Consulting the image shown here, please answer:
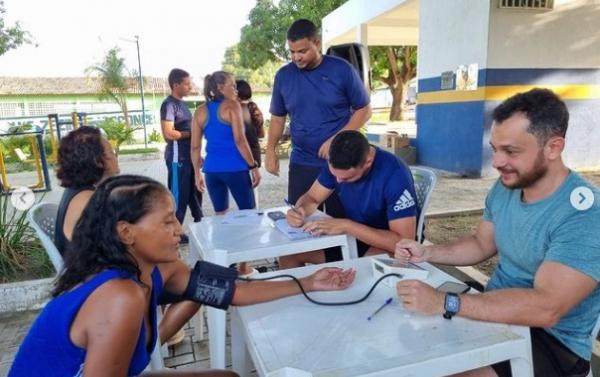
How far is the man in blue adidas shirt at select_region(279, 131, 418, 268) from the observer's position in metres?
1.99

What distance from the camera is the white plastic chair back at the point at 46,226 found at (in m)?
1.79

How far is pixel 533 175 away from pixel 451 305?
478 millimetres

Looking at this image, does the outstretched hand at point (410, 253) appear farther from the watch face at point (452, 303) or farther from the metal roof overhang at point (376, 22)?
the metal roof overhang at point (376, 22)

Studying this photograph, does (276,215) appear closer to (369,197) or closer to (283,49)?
(369,197)

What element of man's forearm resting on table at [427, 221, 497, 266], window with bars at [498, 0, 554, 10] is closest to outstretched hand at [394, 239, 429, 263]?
man's forearm resting on table at [427, 221, 497, 266]

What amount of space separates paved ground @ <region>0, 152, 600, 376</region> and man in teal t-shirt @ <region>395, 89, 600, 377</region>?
868mm

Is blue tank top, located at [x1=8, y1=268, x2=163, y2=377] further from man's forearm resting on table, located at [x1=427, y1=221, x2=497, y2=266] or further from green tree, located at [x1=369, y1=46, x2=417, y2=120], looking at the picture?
green tree, located at [x1=369, y1=46, x2=417, y2=120]

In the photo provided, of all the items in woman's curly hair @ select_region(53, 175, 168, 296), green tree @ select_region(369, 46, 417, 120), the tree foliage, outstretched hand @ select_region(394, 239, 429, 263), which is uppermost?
the tree foliage

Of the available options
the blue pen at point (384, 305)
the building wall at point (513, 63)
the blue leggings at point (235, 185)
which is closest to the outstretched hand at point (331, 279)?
the blue pen at point (384, 305)

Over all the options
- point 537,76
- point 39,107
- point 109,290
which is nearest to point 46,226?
point 109,290

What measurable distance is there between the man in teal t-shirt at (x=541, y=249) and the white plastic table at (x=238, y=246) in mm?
702

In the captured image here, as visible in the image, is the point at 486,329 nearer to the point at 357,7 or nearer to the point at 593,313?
the point at 593,313

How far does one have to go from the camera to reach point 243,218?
7.64 feet

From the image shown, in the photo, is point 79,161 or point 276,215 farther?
point 276,215
